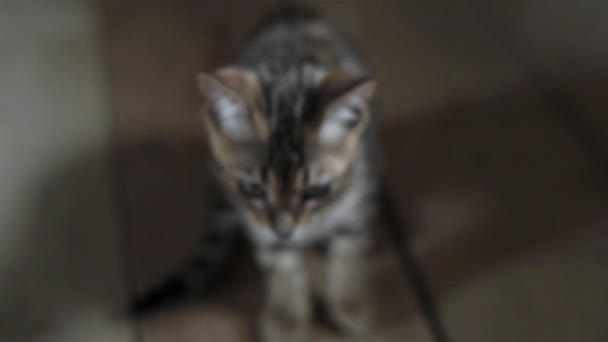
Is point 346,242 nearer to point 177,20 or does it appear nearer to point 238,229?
point 238,229

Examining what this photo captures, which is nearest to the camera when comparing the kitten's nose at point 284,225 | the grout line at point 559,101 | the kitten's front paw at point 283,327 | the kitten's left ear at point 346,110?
the kitten's left ear at point 346,110

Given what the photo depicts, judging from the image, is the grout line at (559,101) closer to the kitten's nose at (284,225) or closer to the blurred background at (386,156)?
the blurred background at (386,156)

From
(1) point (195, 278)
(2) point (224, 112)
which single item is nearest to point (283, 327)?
(1) point (195, 278)

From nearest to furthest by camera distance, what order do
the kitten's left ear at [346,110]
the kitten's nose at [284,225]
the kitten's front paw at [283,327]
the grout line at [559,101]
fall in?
1. the kitten's left ear at [346,110]
2. the kitten's nose at [284,225]
3. the kitten's front paw at [283,327]
4. the grout line at [559,101]

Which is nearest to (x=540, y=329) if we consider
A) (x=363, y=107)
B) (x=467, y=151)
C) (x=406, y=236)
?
(x=406, y=236)

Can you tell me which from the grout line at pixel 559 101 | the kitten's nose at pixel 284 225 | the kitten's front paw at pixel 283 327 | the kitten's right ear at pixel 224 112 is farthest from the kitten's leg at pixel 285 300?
the grout line at pixel 559 101

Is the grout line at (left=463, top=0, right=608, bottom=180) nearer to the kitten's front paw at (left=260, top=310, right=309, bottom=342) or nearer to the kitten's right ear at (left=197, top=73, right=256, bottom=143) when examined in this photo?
the kitten's front paw at (left=260, top=310, right=309, bottom=342)

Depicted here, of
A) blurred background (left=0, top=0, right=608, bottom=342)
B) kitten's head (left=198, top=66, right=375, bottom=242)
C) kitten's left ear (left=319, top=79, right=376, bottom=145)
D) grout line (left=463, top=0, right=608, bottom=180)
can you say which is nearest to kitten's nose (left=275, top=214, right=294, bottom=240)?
kitten's head (left=198, top=66, right=375, bottom=242)
